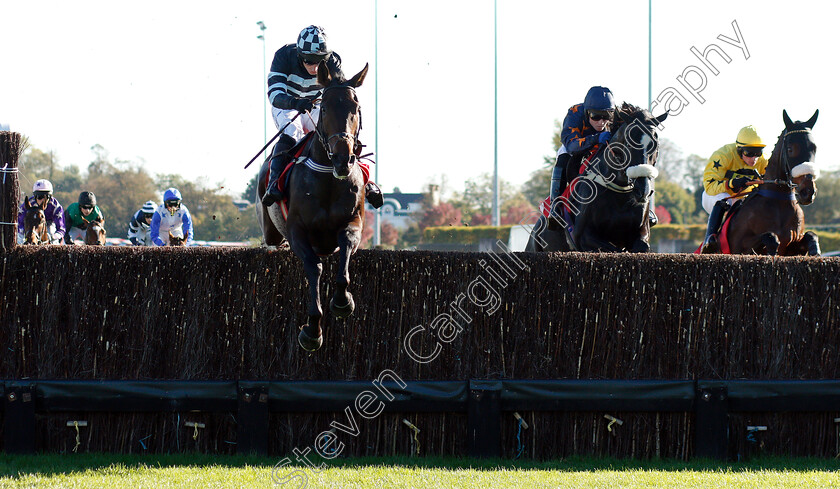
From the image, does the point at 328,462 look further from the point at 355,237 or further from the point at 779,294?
the point at 779,294

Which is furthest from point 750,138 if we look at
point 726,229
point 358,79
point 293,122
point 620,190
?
point 358,79

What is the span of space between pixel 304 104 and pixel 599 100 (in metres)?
3.49

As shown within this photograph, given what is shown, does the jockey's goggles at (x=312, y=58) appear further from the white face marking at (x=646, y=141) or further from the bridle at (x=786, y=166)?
the bridle at (x=786, y=166)

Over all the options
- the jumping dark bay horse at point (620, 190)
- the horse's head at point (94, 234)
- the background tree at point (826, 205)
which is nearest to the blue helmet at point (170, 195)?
the horse's head at point (94, 234)

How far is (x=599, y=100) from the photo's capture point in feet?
28.7

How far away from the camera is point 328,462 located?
569cm

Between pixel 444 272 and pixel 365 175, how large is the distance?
1.00 m

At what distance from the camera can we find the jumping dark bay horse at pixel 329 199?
572 centimetres

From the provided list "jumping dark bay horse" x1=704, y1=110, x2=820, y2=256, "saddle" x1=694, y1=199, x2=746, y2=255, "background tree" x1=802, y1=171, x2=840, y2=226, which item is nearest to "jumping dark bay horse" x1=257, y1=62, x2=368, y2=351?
"jumping dark bay horse" x1=704, y1=110, x2=820, y2=256

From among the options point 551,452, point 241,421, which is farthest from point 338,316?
point 551,452

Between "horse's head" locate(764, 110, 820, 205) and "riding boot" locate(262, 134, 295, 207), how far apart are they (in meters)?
4.80

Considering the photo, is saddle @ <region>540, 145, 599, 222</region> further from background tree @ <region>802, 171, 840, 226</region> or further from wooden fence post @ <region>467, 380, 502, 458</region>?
background tree @ <region>802, 171, 840, 226</region>

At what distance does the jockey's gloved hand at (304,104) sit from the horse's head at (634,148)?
9.54ft

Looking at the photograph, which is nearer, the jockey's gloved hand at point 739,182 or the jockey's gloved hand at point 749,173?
the jockey's gloved hand at point 739,182
